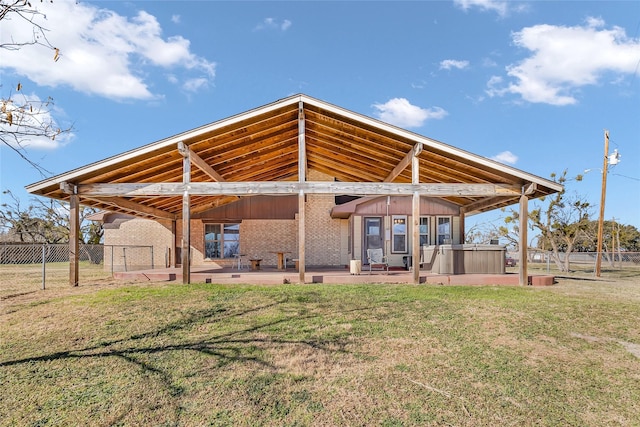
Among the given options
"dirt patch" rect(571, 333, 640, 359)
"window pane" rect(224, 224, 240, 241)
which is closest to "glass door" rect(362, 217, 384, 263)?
"window pane" rect(224, 224, 240, 241)

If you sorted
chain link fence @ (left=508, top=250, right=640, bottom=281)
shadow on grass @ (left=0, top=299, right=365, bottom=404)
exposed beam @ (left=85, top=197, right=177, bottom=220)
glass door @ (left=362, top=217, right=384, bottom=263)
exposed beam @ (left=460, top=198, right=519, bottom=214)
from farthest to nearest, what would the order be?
chain link fence @ (left=508, top=250, right=640, bottom=281) < glass door @ (left=362, top=217, right=384, bottom=263) < exposed beam @ (left=460, top=198, right=519, bottom=214) < exposed beam @ (left=85, top=197, right=177, bottom=220) < shadow on grass @ (left=0, top=299, right=365, bottom=404)

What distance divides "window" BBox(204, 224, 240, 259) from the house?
47 mm

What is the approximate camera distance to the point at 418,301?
27.9ft

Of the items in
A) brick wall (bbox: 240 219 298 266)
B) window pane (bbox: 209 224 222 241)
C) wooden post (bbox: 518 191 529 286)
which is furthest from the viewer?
window pane (bbox: 209 224 222 241)

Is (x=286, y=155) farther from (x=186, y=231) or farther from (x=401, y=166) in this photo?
(x=186, y=231)

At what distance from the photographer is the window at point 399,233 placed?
55.2 feet

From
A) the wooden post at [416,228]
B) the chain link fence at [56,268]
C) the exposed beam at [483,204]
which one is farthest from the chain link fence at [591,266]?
the chain link fence at [56,268]

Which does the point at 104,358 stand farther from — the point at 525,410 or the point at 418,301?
the point at 418,301

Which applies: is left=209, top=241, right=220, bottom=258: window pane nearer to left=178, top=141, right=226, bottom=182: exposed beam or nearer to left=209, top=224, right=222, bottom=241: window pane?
left=209, top=224, right=222, bottom=241: window pane

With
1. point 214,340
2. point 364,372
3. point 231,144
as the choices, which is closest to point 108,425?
point 214,340

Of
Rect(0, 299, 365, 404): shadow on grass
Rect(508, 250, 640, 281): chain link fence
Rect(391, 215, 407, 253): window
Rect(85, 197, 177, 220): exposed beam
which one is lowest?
Rect(508, 250, 640, 281): chain link fence

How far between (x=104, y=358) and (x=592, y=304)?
9596 millimetres

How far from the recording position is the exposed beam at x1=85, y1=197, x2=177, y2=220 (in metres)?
12.5

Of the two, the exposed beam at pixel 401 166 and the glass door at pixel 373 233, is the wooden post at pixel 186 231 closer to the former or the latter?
the exposed beam at pixel 401 166
